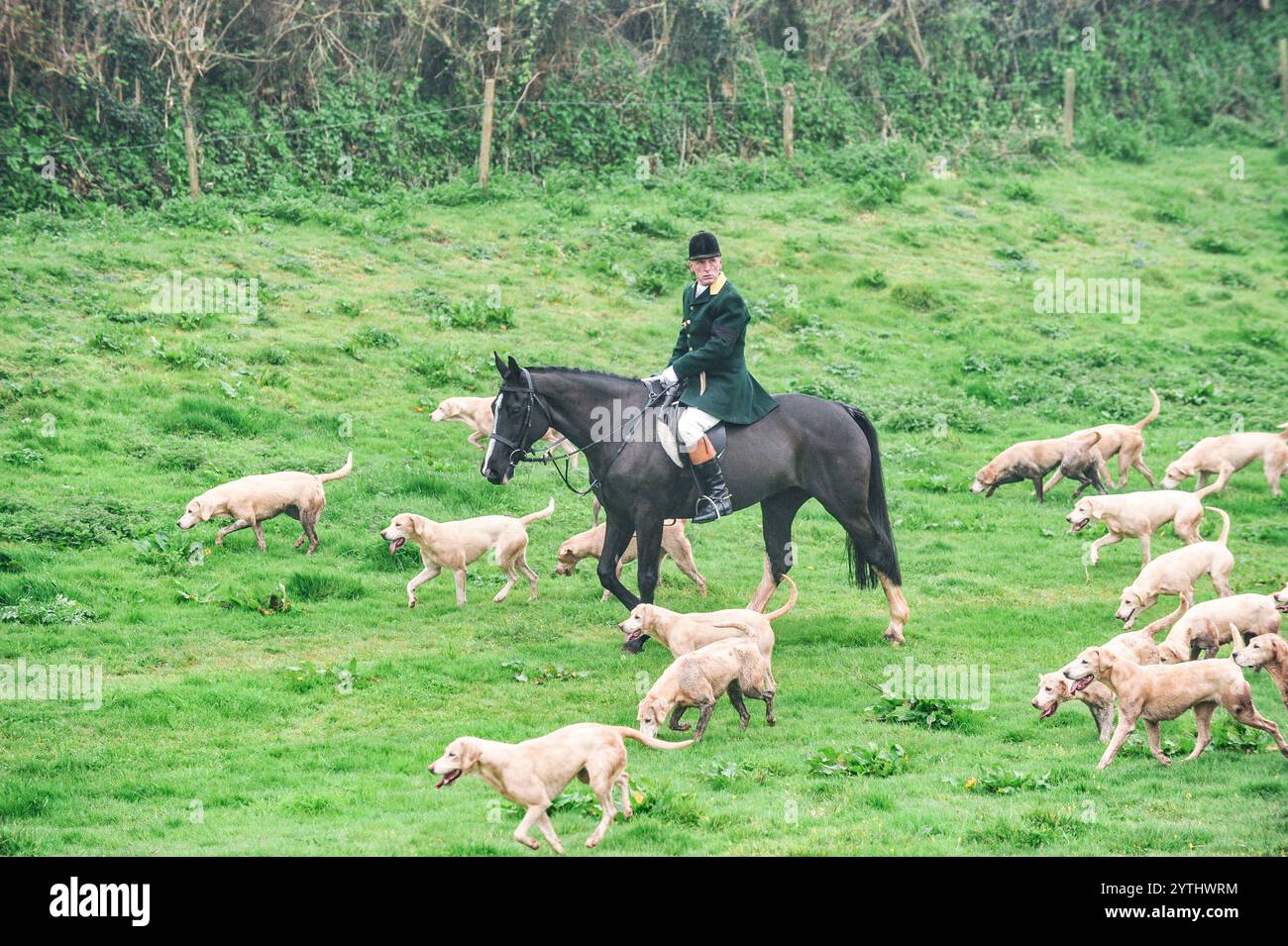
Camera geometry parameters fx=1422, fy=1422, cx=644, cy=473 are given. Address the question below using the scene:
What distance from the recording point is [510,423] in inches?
532

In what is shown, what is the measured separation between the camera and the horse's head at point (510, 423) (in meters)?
13.5

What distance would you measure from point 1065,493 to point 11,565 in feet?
43.0

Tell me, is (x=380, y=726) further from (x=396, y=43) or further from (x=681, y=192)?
(x=396, y=43)

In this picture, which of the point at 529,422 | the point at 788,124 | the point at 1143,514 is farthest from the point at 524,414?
the point at 788,124

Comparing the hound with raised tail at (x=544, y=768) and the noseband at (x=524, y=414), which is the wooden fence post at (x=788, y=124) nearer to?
the noseband at (x=524, y=414)

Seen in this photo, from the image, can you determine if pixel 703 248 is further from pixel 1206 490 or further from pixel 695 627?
pixel 1206 490

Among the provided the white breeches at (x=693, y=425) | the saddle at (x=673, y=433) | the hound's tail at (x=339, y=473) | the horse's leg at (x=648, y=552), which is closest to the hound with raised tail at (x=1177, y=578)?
the saddle at (x=673, y=433)

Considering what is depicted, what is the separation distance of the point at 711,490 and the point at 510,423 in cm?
202

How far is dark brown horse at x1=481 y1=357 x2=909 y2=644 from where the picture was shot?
44.4 feet

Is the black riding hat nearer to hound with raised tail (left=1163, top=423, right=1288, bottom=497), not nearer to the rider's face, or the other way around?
the rider's face

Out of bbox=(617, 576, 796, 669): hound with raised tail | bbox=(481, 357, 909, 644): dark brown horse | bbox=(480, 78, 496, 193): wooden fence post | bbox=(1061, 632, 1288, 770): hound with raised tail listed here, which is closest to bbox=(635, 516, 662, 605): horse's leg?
bbox=(481, 357, 909, 644): dark brown horse

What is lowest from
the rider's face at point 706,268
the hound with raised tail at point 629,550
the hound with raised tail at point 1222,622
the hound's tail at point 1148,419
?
the hound with raised tail at point 629,550

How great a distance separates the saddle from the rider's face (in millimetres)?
1237

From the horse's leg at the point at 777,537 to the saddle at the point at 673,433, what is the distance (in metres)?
1.10
